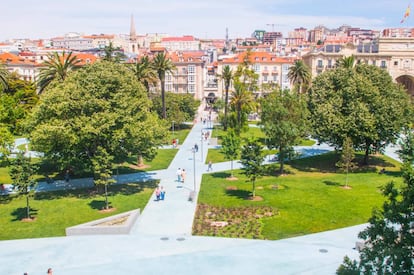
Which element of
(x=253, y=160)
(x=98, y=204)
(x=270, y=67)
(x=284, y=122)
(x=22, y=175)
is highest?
(x=270, y=67)

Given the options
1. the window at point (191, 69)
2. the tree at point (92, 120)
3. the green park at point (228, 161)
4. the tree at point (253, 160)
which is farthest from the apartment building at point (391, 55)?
the tree at point (92, 120)

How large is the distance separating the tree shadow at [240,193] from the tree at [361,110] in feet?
38.4

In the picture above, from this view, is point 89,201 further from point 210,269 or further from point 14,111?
point 14,111

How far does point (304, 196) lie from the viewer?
3219 cm

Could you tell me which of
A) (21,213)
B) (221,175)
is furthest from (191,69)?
(21,213)

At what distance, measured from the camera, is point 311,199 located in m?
31.4

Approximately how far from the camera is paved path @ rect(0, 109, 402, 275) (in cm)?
1989

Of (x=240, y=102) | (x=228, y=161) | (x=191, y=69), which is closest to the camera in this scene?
(x=228, y=161)

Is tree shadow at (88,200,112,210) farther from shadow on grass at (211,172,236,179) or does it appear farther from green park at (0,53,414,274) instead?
shadow on grass at (211,172,236,179)

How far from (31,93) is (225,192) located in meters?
44.3

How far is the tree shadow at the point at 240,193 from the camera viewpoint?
1282 inches

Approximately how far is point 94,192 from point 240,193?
39.1 feet

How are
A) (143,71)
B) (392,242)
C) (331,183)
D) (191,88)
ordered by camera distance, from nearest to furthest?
(392,242), (331,183), (143,71), (191,88)

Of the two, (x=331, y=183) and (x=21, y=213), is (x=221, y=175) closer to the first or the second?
(x=331, y=183)
